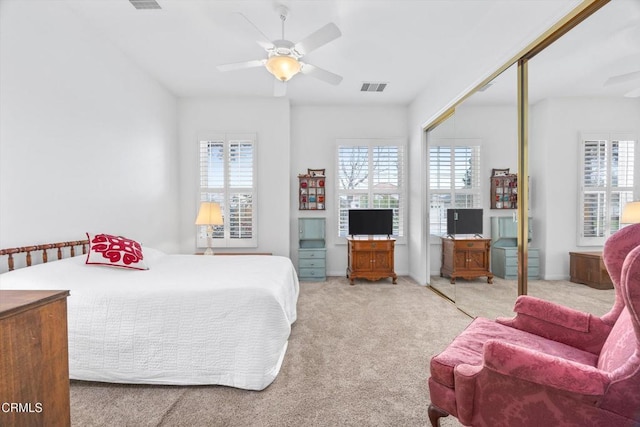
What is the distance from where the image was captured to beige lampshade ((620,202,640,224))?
5.56 feet

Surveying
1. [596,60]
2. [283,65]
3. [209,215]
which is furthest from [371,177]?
[596,60]

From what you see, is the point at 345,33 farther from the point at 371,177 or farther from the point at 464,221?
the point at 371,177

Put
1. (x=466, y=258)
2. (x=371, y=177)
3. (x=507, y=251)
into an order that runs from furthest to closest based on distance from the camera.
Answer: (x=371, y=177), (x=466, y=258), (x=507, y=251)

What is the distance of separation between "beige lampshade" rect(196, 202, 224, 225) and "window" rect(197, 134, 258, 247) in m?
0.61

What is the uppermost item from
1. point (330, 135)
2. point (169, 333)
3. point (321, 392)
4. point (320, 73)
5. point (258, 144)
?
point (320, 73)

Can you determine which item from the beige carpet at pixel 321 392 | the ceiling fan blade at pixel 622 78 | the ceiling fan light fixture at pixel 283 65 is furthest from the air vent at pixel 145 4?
the ceiling fan blade at pixel 622 78

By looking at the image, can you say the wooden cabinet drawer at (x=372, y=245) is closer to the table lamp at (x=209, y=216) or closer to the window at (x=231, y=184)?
the window at (x=231, y=184)

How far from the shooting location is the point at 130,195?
3799mm

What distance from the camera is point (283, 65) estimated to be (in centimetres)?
298

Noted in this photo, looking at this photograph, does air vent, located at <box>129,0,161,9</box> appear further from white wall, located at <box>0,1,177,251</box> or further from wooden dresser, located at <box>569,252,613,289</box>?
wooden dresser, located at <box>569,252,613,289</box>

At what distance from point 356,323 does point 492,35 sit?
10.2 ft

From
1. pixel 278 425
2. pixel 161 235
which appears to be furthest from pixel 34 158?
pixel 278 425

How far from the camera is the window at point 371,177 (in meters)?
5.47

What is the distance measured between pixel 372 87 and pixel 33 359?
4.70m
